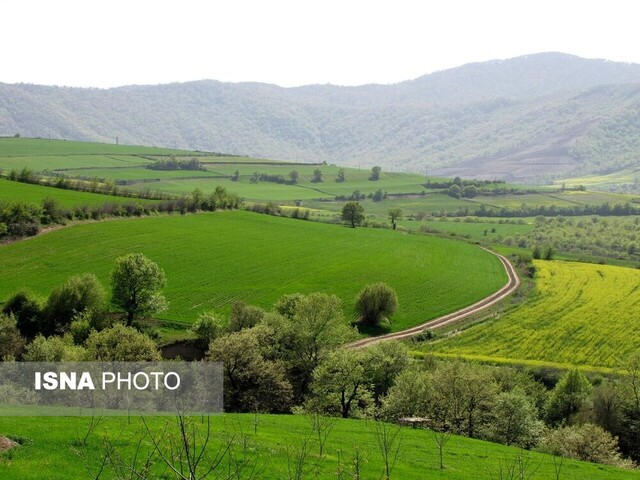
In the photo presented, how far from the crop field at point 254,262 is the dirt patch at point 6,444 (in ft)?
164

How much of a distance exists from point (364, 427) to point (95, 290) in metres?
42.6

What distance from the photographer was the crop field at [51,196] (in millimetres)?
110312

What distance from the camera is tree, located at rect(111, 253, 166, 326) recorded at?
232 feet

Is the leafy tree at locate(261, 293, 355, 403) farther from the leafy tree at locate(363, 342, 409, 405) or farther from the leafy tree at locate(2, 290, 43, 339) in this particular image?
the leafy tree at locate(2, 290, 43, 339)

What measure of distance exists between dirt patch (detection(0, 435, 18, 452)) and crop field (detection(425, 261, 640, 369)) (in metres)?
55.8

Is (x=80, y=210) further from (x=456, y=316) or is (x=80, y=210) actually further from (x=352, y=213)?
(x=456, y=316)

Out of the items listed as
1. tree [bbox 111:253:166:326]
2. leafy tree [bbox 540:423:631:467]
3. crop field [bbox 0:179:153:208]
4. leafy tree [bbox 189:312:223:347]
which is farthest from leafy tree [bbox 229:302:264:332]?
crop field [bbox 0:179:153:208]

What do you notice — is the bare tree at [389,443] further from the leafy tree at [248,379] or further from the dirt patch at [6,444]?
the dirt patch at [6,444]

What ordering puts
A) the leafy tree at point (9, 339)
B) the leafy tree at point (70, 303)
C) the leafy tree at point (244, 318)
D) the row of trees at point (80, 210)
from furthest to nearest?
the row of trees at point (80, 210) → the leafy tree at point (244, 318) → the leafy tree at point (70, 303) → the leafy tree at point (9, 339)

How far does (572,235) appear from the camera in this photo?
177 m

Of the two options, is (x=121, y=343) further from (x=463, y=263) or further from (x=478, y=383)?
(x=463, y=263)

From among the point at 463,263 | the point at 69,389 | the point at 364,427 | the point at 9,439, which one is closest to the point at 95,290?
the point at 69,389

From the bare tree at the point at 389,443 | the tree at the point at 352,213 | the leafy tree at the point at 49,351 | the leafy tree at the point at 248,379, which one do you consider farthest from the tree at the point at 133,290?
the tree at the point at 352,213

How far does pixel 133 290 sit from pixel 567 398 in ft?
151
